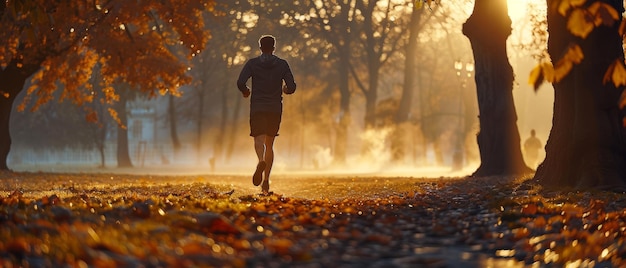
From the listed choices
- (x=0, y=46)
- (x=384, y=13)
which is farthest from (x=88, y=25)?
(x=384, y=13)

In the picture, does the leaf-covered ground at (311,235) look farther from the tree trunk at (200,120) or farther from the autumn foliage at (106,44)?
the tree trunk at (200,120)

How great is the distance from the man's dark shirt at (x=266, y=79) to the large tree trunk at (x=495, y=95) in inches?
354

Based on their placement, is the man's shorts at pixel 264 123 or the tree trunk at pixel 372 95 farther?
the tree trunk at pixel 372 95

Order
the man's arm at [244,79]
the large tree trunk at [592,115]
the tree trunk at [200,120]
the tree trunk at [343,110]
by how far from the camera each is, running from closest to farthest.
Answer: the man's arm at [244,79] < the large tree trunk at [592,115] < the tree trunk at [343,110] < the tree trunk at [200,120]

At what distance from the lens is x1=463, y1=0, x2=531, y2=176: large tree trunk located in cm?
2262

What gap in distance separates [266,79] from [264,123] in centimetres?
61

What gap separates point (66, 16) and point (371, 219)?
64.2ft

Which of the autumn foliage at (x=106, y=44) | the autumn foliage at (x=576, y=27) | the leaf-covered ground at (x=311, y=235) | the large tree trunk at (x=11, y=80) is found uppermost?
the autumn foliage at (x=106, y=44)

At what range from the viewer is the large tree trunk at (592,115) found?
567 inches

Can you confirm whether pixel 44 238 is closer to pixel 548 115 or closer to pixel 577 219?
pixel 577 219

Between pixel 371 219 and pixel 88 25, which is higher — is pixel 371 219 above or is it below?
below

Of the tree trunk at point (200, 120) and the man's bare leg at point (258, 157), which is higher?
the tree trunk at point (200, 120)

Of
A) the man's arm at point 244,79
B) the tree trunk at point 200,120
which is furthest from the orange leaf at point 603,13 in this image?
the tree trunk at point 200,120

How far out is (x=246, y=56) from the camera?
58344 millimetres
